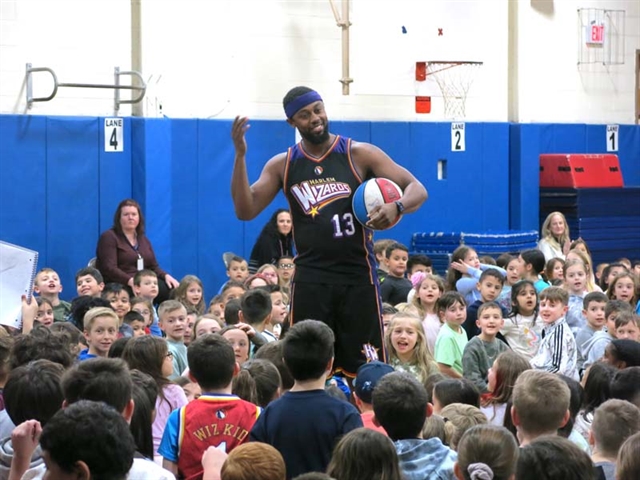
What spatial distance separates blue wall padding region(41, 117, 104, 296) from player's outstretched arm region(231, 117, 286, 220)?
22.7 ft

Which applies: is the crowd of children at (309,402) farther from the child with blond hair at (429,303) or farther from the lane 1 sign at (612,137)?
the lane 1 sign at (612,137)

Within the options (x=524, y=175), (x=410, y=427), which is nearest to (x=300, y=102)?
(x=410, y=427)

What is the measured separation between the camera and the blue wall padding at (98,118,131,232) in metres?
13.9

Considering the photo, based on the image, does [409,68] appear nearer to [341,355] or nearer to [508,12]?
[508,12]

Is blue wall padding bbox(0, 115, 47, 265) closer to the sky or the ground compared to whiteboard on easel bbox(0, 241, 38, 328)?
closer to the sky

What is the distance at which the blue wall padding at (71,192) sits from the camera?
13469 mm

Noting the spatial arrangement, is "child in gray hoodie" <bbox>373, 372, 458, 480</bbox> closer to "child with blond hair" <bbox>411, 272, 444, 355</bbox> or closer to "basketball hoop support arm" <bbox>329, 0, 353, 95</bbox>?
"child with blond hair" <bbox>411, 272, 444, 355</bbox>

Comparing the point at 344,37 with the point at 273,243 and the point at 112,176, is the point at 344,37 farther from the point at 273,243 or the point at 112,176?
the point at 112,176

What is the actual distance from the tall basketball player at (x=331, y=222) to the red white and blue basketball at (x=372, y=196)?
0.11 m

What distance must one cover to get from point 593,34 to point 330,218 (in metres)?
12.8

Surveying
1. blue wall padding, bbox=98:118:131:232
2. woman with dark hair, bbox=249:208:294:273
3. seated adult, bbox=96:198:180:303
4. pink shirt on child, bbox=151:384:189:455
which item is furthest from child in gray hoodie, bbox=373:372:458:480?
blue wall padding, bbox=98:118:131:232

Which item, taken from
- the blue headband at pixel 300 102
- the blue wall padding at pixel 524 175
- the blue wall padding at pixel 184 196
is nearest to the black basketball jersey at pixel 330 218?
the blue headband at pixel 300 102

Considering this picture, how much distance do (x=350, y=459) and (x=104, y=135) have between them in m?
10.1

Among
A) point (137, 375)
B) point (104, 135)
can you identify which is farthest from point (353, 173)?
point (104, 135)
